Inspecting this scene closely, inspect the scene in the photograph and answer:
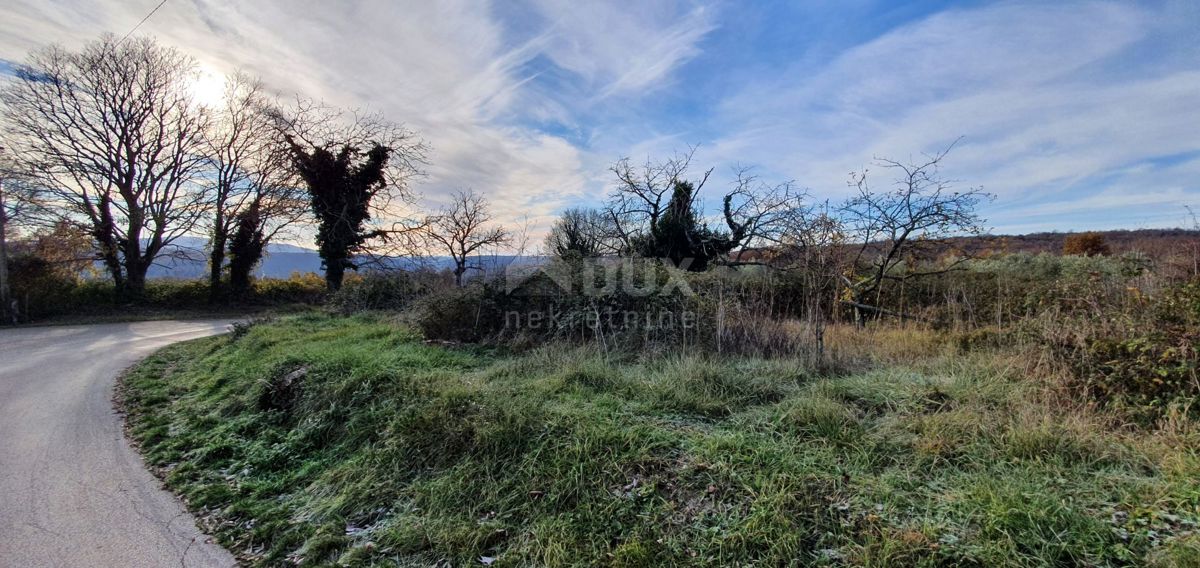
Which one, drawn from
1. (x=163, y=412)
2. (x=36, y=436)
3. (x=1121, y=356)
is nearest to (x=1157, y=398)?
(x=1121, y=356)

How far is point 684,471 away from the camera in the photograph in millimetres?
3129

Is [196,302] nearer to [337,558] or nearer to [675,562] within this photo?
[337,558]

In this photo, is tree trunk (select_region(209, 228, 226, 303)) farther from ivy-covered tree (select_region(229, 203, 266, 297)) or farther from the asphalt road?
the asphalt road

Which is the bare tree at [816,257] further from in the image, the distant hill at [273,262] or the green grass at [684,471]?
the distant hill at [273,262]

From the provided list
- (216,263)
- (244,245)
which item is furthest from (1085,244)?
(216,263)

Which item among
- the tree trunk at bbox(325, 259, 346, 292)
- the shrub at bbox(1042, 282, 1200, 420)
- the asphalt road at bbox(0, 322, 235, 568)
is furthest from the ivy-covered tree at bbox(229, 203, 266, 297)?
the shrub at bbox(1042, 282, 1200, 420)

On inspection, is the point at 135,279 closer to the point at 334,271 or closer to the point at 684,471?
the point at 334,271

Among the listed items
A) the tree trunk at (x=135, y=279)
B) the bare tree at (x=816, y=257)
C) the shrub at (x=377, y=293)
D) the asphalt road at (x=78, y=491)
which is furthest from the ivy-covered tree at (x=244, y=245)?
the bare tree at (x=816, y=257)

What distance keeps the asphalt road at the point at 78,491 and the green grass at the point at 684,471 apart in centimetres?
23

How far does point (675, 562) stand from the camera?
8.25 ft

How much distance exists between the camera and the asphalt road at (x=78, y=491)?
2.97 meters

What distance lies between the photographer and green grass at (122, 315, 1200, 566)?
2471 millimetres

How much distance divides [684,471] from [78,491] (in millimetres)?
4605

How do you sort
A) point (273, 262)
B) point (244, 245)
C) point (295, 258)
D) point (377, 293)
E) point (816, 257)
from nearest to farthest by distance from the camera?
point (816, 257), point (377, 293), point (244, 245), point (273, 262), point (295, 258)
